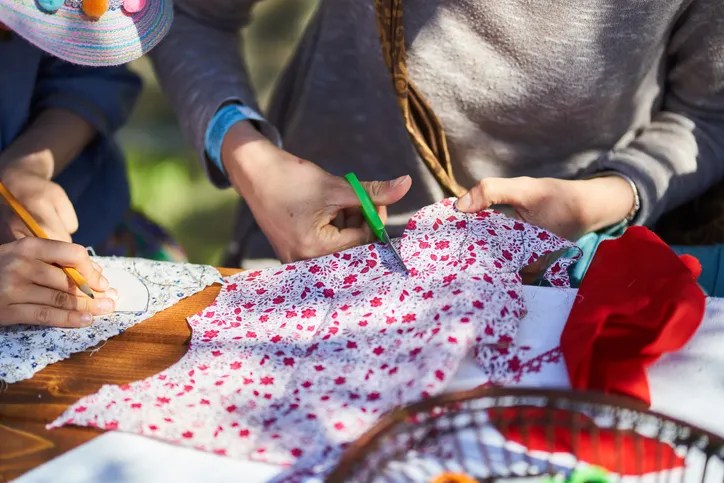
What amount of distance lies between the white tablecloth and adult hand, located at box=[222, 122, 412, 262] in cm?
22

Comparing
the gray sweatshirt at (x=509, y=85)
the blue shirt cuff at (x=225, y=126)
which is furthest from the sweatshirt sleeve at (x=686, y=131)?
the blue shirt cuff at (x=225, y=126)

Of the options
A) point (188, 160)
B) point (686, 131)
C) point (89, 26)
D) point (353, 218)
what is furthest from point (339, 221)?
point (188, 160)

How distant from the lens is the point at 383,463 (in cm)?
49

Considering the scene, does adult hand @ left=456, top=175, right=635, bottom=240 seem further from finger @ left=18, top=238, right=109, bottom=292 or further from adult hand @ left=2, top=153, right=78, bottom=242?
adult hand @ left=2, top=153, right=78, bottom=242

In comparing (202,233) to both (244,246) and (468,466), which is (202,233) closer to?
(244,246)

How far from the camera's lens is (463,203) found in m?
0.81

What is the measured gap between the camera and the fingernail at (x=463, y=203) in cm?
81

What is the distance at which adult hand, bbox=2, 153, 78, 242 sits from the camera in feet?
3.05

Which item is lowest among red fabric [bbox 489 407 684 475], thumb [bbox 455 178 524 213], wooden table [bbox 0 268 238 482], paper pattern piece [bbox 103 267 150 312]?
paper pattern piece [bbox 103 267 150 312]

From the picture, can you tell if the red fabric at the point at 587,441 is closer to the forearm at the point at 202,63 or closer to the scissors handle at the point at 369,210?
the scissors handle at the point at 369,210

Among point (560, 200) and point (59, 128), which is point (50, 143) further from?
point (560, 200)

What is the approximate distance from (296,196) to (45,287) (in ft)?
0.97

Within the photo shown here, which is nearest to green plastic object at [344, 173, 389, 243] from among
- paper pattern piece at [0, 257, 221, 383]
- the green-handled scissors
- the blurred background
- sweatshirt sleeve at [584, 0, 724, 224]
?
the green-handled scissors

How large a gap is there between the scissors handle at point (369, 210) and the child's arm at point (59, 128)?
0.37 metres
